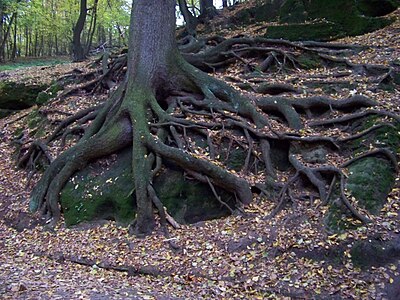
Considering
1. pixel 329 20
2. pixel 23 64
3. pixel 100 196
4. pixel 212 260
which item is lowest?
pixel 212 260

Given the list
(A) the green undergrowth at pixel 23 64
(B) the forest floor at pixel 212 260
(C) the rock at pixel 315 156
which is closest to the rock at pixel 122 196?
(B) the forest floor at pixel 212 260

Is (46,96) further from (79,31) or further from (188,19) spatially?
(79,31)

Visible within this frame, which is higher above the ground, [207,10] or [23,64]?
[207,10]

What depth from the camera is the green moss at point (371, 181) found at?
22.2 ft

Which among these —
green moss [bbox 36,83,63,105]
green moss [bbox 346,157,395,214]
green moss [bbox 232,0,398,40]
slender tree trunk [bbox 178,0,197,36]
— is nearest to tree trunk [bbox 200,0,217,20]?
slender tree trunk [bbox 178,0,197,36]

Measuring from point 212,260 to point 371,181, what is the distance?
2950 mm

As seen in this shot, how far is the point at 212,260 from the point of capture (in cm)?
655

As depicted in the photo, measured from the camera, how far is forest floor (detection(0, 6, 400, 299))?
563cm

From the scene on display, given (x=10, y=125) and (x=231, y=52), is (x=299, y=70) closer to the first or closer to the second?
(x=231, y=52)

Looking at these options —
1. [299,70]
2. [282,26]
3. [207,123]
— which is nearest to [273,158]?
[207,123]

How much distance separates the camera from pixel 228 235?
7.02 meters

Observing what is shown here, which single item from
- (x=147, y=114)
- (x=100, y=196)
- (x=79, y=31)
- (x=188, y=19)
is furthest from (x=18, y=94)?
(x=100, y=196)

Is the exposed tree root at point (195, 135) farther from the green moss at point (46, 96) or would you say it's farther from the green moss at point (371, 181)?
the green moss at point (46, 96)

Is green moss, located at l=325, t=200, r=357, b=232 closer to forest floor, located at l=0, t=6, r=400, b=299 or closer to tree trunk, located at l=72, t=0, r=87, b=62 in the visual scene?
forest floor, located at l=0, t=6, r=400, b=299
